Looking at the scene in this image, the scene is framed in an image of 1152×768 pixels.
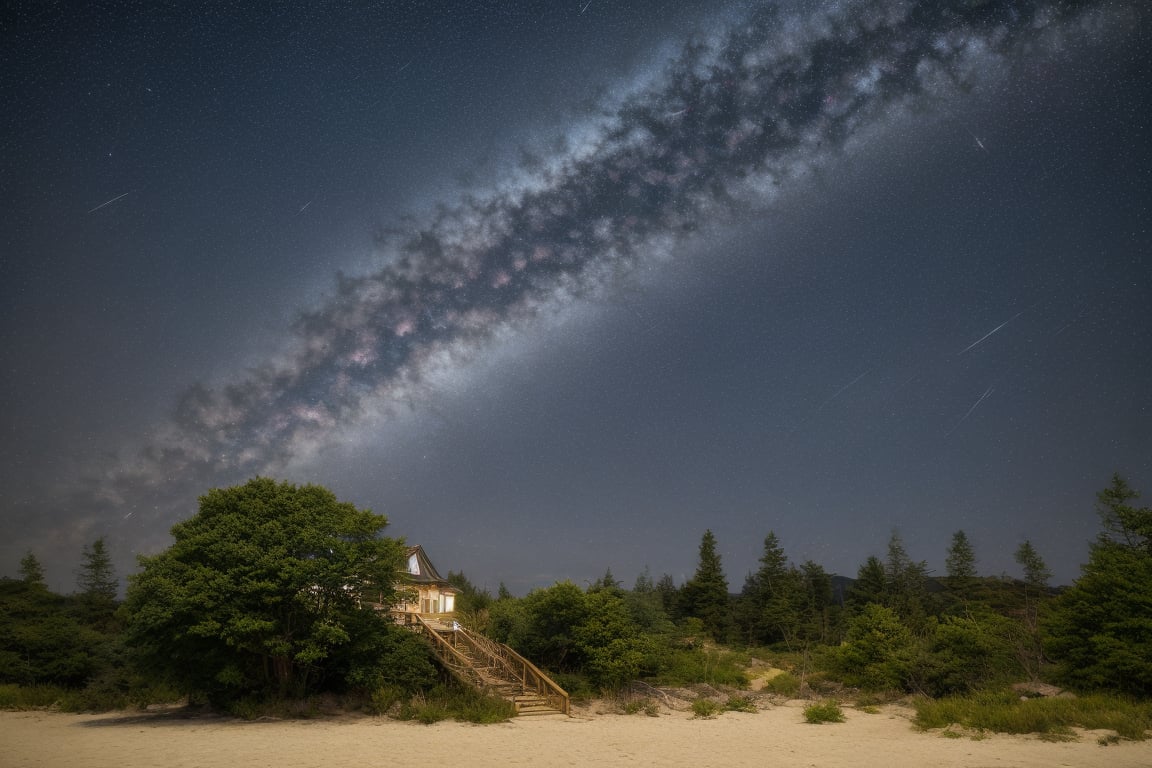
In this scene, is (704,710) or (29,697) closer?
(29,697)

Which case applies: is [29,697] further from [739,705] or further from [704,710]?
[739,705]

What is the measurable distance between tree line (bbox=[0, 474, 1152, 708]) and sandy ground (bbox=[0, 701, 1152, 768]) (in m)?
2.41

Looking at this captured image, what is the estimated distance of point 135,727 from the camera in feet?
66.3

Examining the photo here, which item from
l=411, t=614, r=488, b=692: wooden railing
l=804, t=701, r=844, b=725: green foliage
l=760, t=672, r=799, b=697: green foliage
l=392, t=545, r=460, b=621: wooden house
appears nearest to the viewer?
l=804, t=701, r=844, b=725: green foliage

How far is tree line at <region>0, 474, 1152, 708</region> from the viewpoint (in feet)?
70.0

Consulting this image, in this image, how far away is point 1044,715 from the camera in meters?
19.1

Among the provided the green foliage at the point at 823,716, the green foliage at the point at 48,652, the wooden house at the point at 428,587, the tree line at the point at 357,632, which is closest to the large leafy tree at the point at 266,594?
the tree line at the point at 357,632

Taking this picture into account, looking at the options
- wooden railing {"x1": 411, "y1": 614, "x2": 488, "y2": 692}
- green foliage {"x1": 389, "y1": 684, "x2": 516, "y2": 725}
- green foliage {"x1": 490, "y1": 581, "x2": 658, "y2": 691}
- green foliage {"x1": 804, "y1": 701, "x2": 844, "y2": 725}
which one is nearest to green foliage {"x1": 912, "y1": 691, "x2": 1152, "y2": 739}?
green foliage {"x1": 804, "y1": 701, "x2": 844, "y2": 725}

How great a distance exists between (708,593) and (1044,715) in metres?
49.8

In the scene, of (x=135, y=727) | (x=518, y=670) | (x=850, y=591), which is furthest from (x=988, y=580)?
(x=135, y=727)

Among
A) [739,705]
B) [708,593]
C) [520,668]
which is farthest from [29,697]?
[708,593]

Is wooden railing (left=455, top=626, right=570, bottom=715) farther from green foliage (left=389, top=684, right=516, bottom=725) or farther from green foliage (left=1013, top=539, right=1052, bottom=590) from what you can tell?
green foliage (left=1013, top=539, right=1052, bottom=590)

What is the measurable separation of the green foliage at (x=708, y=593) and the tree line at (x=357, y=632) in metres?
29.4

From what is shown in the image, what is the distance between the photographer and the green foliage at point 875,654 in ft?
99.8
